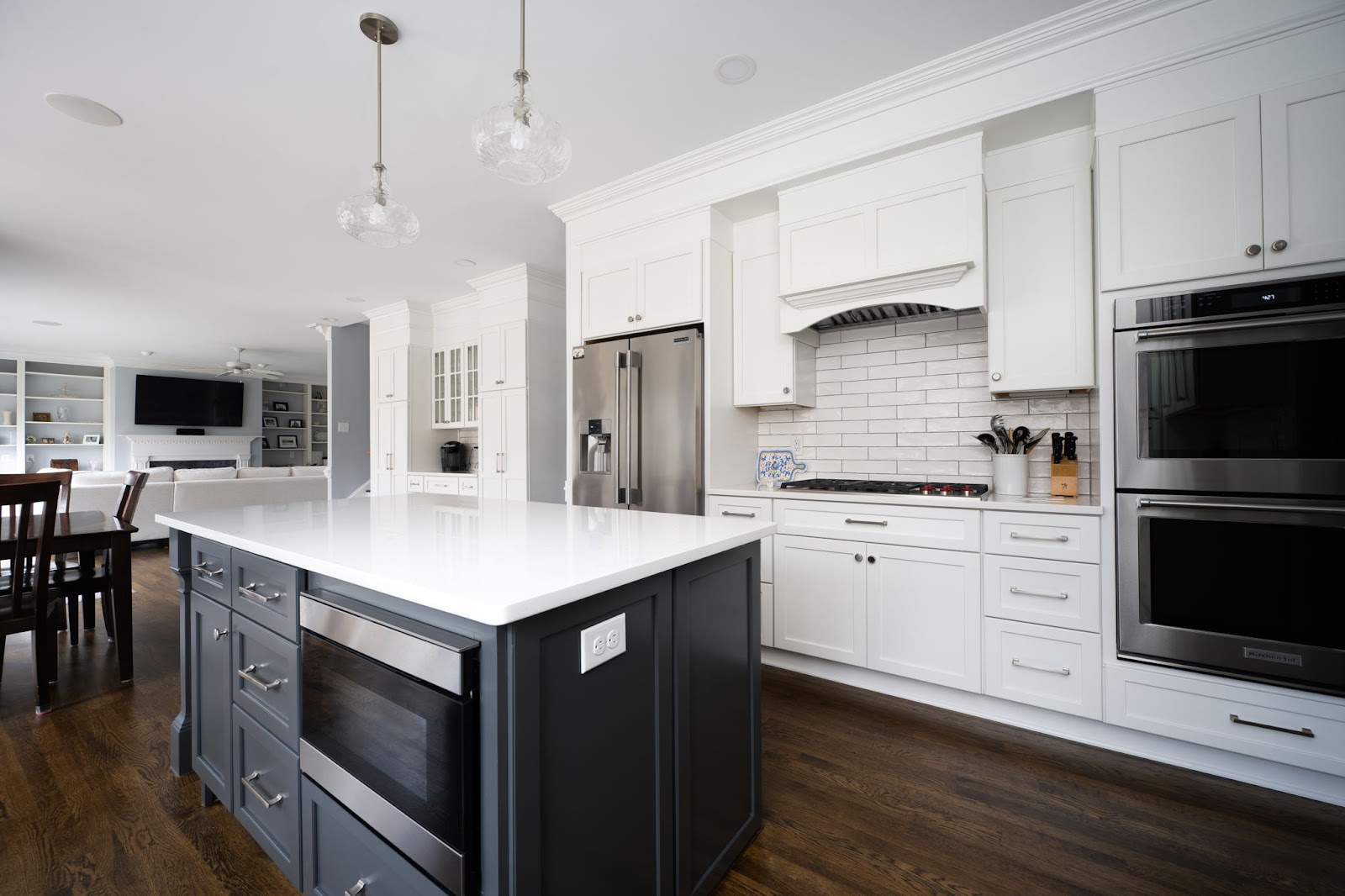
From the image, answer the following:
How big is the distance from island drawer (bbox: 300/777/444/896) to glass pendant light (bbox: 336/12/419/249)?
1784 millimetres

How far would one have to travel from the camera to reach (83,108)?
259cm

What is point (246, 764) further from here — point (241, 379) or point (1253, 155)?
point (241, 379)

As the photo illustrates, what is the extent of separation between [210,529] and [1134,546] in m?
3.04

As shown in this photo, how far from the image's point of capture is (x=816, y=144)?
2801 millimetres

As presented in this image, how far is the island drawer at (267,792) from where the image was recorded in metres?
1.41

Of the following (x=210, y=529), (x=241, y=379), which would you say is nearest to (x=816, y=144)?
(x=210, y=529)

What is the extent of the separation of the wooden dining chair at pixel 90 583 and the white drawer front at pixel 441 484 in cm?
226

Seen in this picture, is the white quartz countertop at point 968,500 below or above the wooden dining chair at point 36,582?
above

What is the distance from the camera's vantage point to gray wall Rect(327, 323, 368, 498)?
6.92 metres

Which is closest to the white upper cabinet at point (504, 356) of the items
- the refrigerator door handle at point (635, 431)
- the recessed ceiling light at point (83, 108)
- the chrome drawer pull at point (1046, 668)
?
the refrigerator door handle at point (635, 431)

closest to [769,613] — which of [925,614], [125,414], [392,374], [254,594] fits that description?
[925,614]

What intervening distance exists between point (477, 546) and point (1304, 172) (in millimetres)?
2793

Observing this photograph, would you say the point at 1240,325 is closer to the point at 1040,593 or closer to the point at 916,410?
the point at 1040,593

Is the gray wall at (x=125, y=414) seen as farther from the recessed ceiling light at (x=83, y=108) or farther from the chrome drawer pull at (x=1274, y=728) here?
the chrome drawer pull at (x=1274, y=728)
